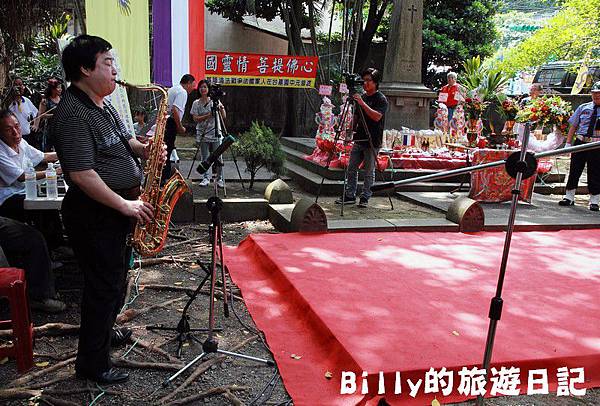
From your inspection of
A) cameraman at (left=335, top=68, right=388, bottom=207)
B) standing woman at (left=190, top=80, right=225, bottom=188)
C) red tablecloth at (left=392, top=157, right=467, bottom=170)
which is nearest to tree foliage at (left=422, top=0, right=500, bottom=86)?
red tablecloth at (left=392, top=157, right=467, bottom=170)

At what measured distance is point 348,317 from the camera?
381cm

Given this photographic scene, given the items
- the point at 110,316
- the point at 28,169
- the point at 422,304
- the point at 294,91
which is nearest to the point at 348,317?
the point at 422,304

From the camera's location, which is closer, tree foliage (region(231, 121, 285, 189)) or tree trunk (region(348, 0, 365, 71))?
tree foliage (region(231, 121, 285, 189))

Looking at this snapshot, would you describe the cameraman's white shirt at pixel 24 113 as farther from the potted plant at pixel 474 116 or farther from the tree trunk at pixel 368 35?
the tree trunk at pixel 368 35

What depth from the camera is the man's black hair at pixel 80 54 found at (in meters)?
2.78

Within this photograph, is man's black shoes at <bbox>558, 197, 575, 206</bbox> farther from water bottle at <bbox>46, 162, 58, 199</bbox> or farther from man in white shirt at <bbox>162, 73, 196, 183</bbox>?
water bottle at <bbox>46, 162, 58, 199</bbox>

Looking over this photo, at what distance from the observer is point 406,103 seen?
11828 mm

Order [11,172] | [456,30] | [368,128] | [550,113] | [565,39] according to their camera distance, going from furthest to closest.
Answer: [456,30]
[565,39]
[550,113]
[368,128]
[11,172]

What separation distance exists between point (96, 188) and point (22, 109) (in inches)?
255

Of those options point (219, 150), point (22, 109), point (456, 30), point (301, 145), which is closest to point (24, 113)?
point (22, 109)

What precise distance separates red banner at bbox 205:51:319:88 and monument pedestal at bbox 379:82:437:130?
1.79 meters

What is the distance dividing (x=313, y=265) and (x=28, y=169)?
2649mm

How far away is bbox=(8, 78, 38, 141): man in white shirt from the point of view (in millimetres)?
7090

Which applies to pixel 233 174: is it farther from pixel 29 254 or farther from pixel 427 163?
pixel 29 254
